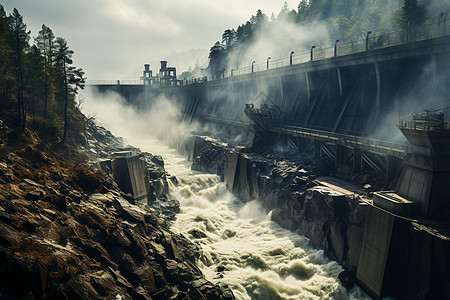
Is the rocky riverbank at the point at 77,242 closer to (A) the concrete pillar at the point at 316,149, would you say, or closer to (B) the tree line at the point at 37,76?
(B) the tree line at the point at 37,76

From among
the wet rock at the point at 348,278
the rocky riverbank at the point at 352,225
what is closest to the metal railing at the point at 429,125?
the rocky riverbank at the point at 352,225

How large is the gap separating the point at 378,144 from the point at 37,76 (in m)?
40.7

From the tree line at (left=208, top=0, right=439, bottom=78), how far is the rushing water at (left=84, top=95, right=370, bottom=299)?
1620 inches

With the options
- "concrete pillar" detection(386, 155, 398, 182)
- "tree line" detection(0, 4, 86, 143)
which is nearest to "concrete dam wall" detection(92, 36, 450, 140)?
"concrete pillar" detection(386, 155, 398, 182)

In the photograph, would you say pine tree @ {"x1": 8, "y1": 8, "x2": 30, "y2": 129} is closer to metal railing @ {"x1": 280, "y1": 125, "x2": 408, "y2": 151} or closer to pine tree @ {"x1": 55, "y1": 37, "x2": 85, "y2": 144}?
pine tree @ {"x1": 55, "y1": 37, "x2": 85, "y2": 144}

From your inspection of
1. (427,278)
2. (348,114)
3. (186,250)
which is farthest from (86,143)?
(427,278)

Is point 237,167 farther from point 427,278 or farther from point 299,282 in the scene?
point 427,278

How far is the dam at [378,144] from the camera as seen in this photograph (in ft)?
67.6

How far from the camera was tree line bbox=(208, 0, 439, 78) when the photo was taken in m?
60.4

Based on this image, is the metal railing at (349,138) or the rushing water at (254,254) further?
the metal railing at (349,138)

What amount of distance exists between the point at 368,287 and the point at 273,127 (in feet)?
101

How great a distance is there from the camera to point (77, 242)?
18.9 meters

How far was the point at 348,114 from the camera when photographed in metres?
41.0

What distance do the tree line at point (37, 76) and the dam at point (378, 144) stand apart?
2594 cm
